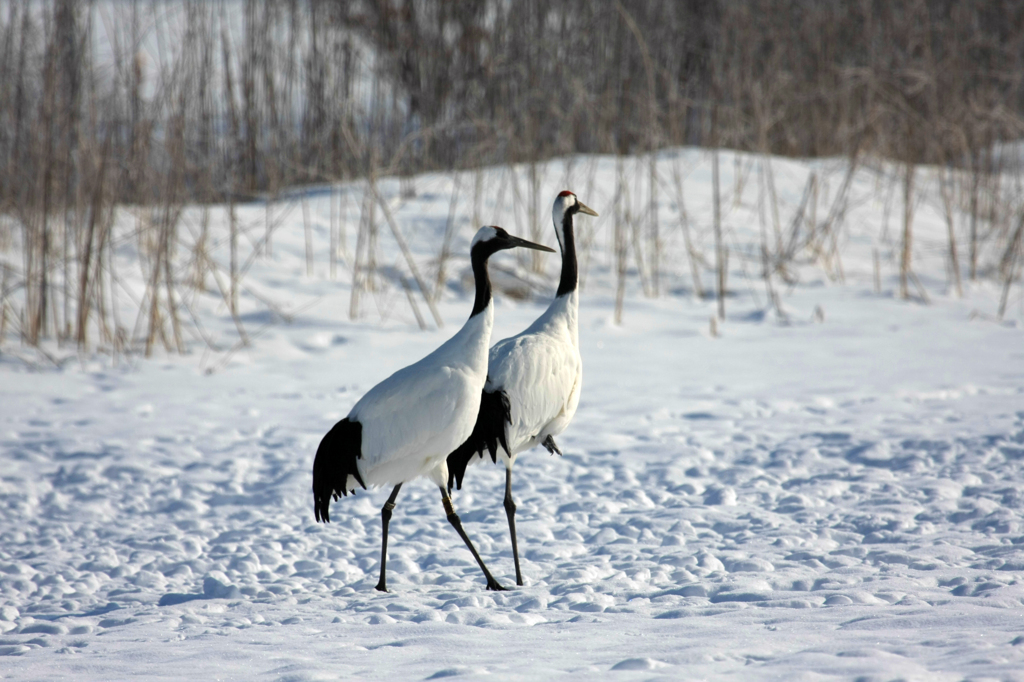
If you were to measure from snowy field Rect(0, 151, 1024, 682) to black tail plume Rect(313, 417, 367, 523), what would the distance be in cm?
36

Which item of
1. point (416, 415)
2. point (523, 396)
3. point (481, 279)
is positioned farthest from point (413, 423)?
point (481, 279)

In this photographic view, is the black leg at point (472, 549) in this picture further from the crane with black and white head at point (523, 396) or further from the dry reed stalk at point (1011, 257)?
the dry reed stalk at point (1011, 257)

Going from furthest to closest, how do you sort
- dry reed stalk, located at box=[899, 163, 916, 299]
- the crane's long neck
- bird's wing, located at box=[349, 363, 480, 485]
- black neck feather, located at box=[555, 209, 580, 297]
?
dry reed stalk, located at box=[899, 163, 916, 299] < black neck feather, located at box=[555, 209, 580, 297] < the crane's long neck < bird's wing, located at box=[349, 363, 480, 485]

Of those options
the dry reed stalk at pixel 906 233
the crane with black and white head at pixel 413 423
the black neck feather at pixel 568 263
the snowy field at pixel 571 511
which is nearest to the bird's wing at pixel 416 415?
the crane with black and white head at pixel 413 423

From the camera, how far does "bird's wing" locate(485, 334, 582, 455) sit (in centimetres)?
353

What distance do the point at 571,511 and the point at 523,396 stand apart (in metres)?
0.86

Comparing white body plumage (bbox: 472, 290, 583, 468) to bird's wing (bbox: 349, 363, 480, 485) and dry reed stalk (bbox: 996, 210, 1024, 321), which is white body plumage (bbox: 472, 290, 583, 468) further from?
dry reed stalk (bbox: 996, 210, 1024, 321)

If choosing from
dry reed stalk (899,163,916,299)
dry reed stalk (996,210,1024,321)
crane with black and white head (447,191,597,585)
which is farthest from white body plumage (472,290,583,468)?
dry reed stalk (899,163,916,299)

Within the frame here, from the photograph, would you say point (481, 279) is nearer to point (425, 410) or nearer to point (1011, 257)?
point (425, 410)

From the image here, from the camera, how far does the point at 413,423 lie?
3227 mm

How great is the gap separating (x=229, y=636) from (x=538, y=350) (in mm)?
1494

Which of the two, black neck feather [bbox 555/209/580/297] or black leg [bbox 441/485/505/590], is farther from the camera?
black neck feather [bbox 555/209/580/297]

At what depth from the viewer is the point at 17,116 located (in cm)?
624

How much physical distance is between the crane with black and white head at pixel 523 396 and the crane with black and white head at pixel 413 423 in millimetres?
195
